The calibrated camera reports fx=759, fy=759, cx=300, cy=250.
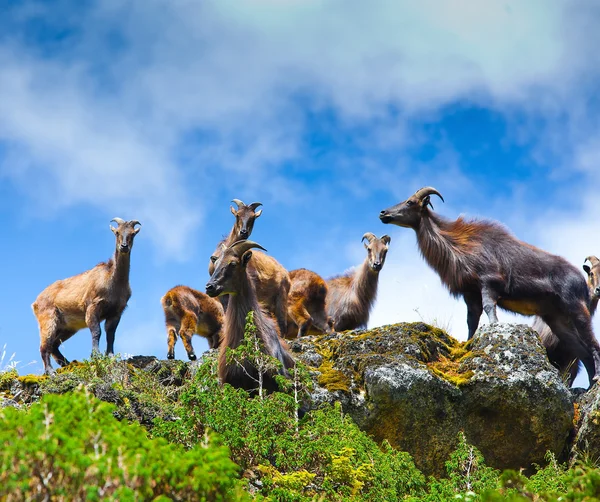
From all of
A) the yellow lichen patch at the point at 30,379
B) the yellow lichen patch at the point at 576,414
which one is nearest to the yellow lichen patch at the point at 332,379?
the yellow lichen patch at the point at 576,414

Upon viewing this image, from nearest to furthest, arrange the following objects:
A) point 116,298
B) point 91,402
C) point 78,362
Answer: point 91,402 → point 78,362 → point 116,298

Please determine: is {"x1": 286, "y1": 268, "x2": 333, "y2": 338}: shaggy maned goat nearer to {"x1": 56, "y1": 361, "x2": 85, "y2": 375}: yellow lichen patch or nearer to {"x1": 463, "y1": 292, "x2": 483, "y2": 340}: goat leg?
{"x1": 463, "y1": 292, "x2": 483, "y2": 340}: goat leg

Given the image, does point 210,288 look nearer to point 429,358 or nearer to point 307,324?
point 429,358

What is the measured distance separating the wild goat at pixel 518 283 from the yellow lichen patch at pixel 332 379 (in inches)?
118

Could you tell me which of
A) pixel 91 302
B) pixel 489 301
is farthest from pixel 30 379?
pixel 489 301

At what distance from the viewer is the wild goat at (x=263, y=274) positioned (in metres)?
14.6

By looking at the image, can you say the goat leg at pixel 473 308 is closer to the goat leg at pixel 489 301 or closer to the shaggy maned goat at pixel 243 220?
the goat leg at pixel 489 301

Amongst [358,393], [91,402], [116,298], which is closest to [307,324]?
[116,298]

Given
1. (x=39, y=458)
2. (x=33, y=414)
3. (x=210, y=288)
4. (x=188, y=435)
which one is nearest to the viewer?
(x=39, y=458)

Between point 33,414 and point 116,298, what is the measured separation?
11083mm

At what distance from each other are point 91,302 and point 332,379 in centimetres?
702

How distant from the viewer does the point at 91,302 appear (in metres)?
15.2

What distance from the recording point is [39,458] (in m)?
3.75

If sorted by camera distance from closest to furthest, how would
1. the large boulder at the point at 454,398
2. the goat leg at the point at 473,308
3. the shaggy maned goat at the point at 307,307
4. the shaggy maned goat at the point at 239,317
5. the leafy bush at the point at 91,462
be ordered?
the leafy bush at the point at 91,462 → the shaggy maned goat at the point at 239,317 → the large boulder at the point at 454,398 → the goat leg at the point at 473,308 → the shaggy maned goat at the point at 307,307
